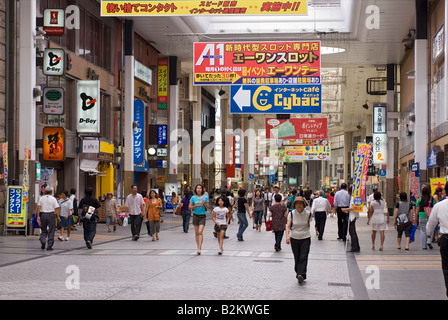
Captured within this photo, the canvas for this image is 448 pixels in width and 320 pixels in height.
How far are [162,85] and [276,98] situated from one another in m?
14.5

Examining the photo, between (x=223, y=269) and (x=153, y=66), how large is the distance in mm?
30414

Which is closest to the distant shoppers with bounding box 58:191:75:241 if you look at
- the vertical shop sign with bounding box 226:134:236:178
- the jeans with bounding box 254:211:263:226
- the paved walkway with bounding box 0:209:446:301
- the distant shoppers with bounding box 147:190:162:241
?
the paved walkway with bounding box 0:209:446:301

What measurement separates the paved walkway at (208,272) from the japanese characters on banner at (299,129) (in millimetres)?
19556

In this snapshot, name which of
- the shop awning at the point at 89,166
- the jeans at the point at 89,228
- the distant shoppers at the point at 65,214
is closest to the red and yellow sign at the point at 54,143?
the shop awning at the point at 89,166

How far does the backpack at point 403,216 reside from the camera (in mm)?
19578

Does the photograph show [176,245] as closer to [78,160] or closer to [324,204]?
[324,204]

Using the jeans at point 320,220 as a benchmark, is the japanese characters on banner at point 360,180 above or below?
above

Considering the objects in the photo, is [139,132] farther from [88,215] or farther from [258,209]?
[88,215]

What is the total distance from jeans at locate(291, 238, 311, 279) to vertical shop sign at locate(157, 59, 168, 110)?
31.5 meters

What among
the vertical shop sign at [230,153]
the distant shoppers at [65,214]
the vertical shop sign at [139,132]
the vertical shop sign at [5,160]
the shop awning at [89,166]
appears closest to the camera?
the distant shoppers at [65,214]

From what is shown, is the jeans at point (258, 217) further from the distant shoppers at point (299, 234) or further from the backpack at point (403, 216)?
the distant shoppers at point (299, 234)

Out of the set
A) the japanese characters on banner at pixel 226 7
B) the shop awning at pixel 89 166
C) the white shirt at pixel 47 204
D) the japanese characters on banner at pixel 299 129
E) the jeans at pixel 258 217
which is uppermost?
the japanese characters on banner at pixel 226 7

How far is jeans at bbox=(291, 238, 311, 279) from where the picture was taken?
1228cm

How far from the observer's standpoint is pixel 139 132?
3800 cm
